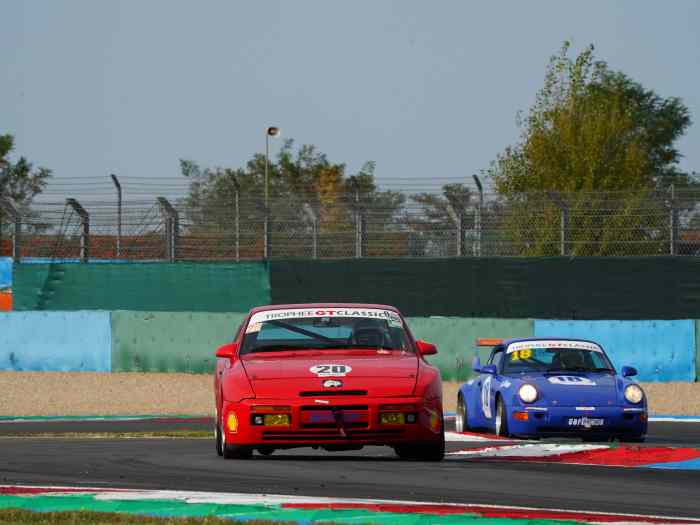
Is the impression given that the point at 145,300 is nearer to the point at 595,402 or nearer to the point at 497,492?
the point at 595,402

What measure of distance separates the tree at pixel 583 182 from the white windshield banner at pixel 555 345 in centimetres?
1011

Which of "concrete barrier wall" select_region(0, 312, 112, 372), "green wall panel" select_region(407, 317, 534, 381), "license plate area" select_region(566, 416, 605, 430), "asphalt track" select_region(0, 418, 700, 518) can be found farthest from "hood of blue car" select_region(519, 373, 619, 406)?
"concrete barrier wall" select_region(0, 312, 112, 372)

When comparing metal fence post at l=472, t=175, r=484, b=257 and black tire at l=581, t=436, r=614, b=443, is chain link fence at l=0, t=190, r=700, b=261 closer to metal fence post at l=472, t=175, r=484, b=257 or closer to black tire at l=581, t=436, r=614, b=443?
metal fence post at l=472, t=175, r=484, b=257

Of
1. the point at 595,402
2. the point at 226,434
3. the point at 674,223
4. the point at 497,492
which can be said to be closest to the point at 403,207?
the point at 674,223

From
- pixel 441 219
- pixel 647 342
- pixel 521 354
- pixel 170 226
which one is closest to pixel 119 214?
pixel 170 226

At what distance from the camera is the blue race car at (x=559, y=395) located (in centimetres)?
1402

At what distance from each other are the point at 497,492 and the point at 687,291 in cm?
1715

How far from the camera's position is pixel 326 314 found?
11695 millimetres

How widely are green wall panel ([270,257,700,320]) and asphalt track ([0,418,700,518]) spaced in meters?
13.7

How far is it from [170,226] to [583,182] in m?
12.8

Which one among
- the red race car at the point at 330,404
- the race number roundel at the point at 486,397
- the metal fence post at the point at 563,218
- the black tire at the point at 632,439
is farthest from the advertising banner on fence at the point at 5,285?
the red race car at the point at 330,404

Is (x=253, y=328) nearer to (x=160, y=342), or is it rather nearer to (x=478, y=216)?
(x=160, y=342)

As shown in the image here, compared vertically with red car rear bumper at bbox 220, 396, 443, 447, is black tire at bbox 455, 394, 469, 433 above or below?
below

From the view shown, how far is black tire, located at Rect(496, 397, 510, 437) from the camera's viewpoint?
14430 millimetres
